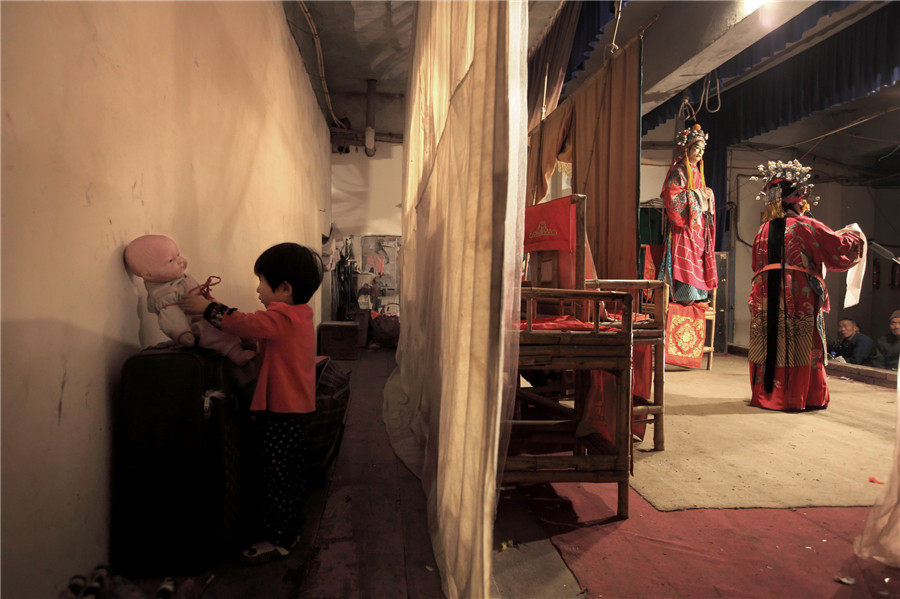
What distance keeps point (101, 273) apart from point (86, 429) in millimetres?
403

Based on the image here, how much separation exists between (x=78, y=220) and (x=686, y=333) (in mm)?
5148

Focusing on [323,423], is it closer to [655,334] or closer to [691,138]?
[655,334]

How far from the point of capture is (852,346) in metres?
5.46

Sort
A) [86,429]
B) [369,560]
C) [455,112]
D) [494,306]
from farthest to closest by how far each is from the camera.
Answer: [455,112] < [369,560] < [86,429] < [494,306]

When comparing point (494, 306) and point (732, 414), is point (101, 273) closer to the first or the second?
point (494, 306)

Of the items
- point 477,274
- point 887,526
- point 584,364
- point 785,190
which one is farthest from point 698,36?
point 477,274

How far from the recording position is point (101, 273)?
47.6 inches

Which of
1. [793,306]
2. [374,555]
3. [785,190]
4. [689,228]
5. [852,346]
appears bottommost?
[374,555]

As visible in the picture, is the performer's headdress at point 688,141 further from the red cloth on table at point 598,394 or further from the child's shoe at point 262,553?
the child's shoe at point 262,553

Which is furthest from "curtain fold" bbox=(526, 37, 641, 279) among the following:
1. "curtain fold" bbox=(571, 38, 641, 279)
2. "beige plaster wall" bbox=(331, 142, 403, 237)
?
"beige plaster wall" bbox=(331, 142, 403, 237)

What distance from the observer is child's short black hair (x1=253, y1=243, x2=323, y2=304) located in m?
1.48

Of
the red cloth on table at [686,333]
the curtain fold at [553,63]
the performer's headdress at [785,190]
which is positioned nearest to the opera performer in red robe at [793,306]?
the performer's headdress at [785,190]

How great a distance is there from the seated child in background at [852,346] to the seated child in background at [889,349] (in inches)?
3.1

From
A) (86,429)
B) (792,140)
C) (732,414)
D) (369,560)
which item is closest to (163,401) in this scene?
(86,429)
